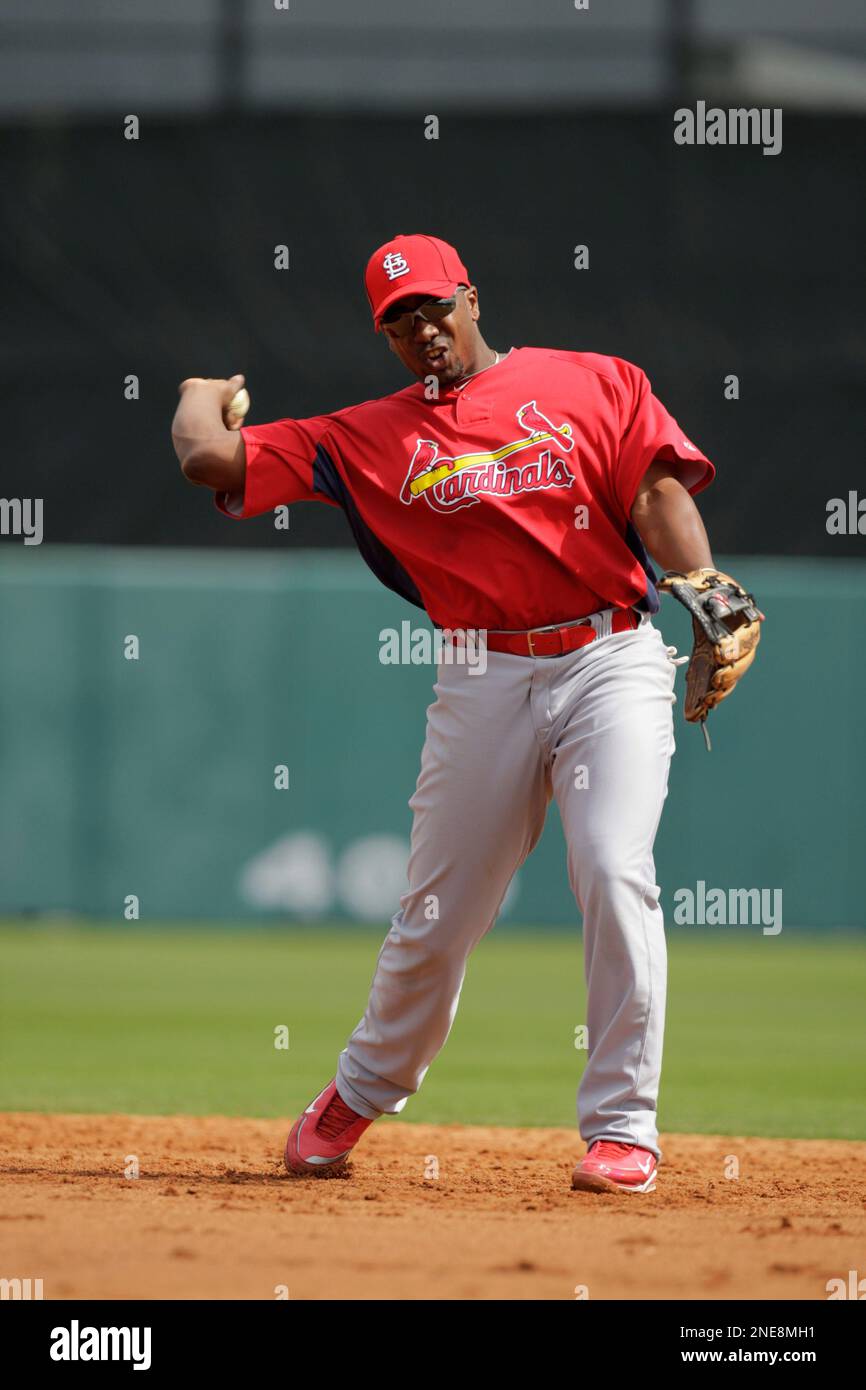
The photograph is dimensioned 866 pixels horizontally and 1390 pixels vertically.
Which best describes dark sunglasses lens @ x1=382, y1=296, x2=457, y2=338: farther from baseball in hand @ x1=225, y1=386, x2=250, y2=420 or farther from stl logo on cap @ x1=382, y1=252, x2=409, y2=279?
baseball in hand @ x1=225, y1=386, x2=250, y2=420

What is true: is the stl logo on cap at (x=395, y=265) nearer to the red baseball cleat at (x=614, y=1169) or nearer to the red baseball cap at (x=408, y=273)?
the red baseball cap at (x=408, y=273)

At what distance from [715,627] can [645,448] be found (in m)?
0.39

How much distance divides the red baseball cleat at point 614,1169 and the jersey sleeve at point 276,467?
4.75ft

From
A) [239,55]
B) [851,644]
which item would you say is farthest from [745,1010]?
[239,55]

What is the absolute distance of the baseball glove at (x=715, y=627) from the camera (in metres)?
3.49

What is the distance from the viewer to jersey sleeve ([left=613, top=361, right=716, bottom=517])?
359 cm

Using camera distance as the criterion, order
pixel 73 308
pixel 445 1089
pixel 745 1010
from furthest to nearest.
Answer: pixel 73 308
pixel 745 1010
pixel 445 1089

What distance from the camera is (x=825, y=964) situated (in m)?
9.49

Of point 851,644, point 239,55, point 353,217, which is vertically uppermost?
point 239,55

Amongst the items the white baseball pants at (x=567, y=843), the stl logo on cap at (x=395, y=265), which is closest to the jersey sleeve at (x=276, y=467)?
the stl logo on cap at (x=395, y=265)

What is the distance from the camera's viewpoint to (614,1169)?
3.46 m

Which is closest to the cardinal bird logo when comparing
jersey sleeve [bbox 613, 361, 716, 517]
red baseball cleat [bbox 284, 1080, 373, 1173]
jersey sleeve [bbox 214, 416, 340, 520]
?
jersey sleeve [bbox 613, 361, 716, 517]

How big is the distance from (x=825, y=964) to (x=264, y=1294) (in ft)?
24.0

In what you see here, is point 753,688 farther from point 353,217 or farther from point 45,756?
point 353,217
